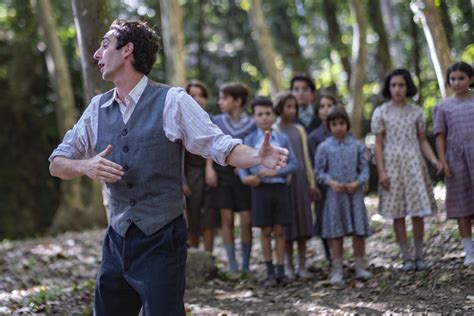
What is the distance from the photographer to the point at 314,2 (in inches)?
818

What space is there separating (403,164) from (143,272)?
4.38m

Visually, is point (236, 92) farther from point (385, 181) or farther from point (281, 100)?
point (385, 181)

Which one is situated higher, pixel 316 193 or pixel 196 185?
pixel 196 185

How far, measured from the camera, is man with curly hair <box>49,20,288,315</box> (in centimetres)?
362

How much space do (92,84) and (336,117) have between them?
2.42m

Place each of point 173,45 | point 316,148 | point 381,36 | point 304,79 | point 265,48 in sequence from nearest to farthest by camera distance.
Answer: point 316,148 → point 304,79 → point 173,45 → point 265,48 → point 381,36

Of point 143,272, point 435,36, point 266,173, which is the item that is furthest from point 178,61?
point 143,272

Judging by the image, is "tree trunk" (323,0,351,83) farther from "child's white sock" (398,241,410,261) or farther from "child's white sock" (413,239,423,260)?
"child's white sock" (413,239,423,260)

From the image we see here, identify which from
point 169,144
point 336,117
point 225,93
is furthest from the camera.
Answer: point 225,93

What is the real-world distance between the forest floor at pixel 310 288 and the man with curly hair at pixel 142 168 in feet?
8.48

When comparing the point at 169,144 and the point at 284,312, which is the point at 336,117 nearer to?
the point at 284,312

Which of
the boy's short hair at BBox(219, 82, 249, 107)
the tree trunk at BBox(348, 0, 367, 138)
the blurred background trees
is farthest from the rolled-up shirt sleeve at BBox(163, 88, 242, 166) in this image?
the tree trunk at BBox(348, 0, 367, 138)

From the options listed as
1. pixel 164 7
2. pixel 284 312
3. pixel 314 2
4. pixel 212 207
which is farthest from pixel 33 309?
pixel 314 2

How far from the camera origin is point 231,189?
8469 millimetres
